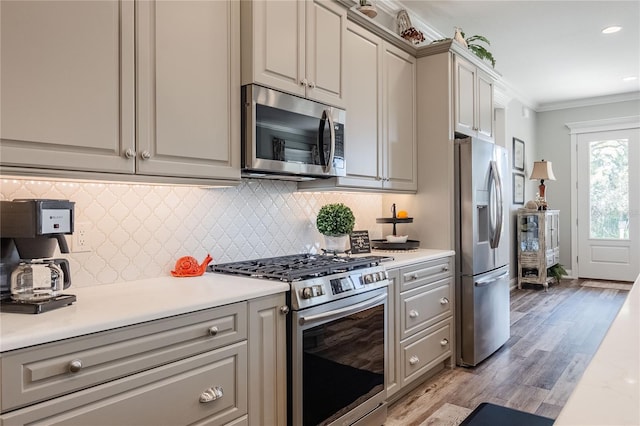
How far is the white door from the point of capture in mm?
6969

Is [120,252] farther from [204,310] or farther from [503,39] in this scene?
[503,39]

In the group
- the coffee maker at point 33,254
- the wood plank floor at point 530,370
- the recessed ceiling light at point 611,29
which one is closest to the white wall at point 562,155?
the wood plank floor at point 530,370

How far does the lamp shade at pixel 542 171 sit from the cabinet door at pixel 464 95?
3.69 metres

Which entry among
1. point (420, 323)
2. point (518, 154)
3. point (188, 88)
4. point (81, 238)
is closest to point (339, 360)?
point (420, 323)

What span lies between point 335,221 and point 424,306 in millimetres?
879

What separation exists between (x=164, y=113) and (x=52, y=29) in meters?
0.48

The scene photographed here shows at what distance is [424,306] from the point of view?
3.10 meters

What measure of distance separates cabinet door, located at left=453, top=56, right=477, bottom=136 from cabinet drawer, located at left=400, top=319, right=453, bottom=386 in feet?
5.15

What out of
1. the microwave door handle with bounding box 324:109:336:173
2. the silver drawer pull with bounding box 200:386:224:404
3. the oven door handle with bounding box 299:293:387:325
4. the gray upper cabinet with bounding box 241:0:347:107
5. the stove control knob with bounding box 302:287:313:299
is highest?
the gray upper cabinet with bounding box 241:0:347:107

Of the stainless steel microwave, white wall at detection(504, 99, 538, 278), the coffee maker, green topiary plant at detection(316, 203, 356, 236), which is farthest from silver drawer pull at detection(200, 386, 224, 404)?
white wall at detection(504, 99, 538, 278)

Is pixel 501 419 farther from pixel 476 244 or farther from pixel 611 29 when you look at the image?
pixel 611 29

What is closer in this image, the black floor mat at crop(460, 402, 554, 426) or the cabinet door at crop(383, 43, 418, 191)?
the black floor mat at crop(460, 402, 554, 426)

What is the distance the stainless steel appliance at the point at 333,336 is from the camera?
2.03 metres

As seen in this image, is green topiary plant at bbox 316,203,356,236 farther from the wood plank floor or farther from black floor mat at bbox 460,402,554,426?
black floor mat at bbox 460,402,554,426
